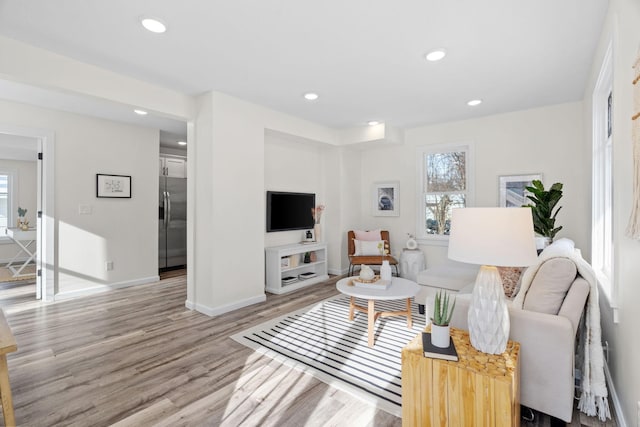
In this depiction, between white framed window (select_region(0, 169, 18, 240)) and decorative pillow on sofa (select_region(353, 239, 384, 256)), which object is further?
white framed window (select_region(0, 169, 18, 240))

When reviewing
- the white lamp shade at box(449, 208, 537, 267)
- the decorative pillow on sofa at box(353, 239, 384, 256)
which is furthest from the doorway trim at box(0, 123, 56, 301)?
the white lamp shade at box(449, 208, 537, 267)

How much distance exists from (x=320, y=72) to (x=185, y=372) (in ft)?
9.12

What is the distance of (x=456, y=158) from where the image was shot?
15.8 ft

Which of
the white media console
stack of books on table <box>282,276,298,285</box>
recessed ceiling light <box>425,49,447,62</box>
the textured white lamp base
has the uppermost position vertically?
recessed ceiling light <box>425,49,447,62</box>

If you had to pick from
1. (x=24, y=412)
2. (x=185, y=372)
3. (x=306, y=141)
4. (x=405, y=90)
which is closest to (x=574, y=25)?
(x=405, y=90)

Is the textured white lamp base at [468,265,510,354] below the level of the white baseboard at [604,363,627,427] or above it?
above

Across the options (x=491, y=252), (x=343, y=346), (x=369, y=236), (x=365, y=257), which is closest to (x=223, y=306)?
(x=343, y=346)

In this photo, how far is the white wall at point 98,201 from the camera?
403 centimetres

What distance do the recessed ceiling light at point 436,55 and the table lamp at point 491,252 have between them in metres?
1.61

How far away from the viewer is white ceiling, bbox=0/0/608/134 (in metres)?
2.03

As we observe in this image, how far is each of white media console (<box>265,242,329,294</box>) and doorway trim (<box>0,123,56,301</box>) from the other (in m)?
2.68

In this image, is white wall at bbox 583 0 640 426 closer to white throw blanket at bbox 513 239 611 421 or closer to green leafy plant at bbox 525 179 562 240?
white throw blanket at bbox 513 239 611 421

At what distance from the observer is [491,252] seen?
148 centimetres

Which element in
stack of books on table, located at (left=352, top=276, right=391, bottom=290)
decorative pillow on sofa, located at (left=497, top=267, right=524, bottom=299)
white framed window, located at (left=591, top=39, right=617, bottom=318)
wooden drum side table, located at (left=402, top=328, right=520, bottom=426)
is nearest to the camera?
wooden drum side table, located at (left=402, top=328, right=520, bottom=426)
